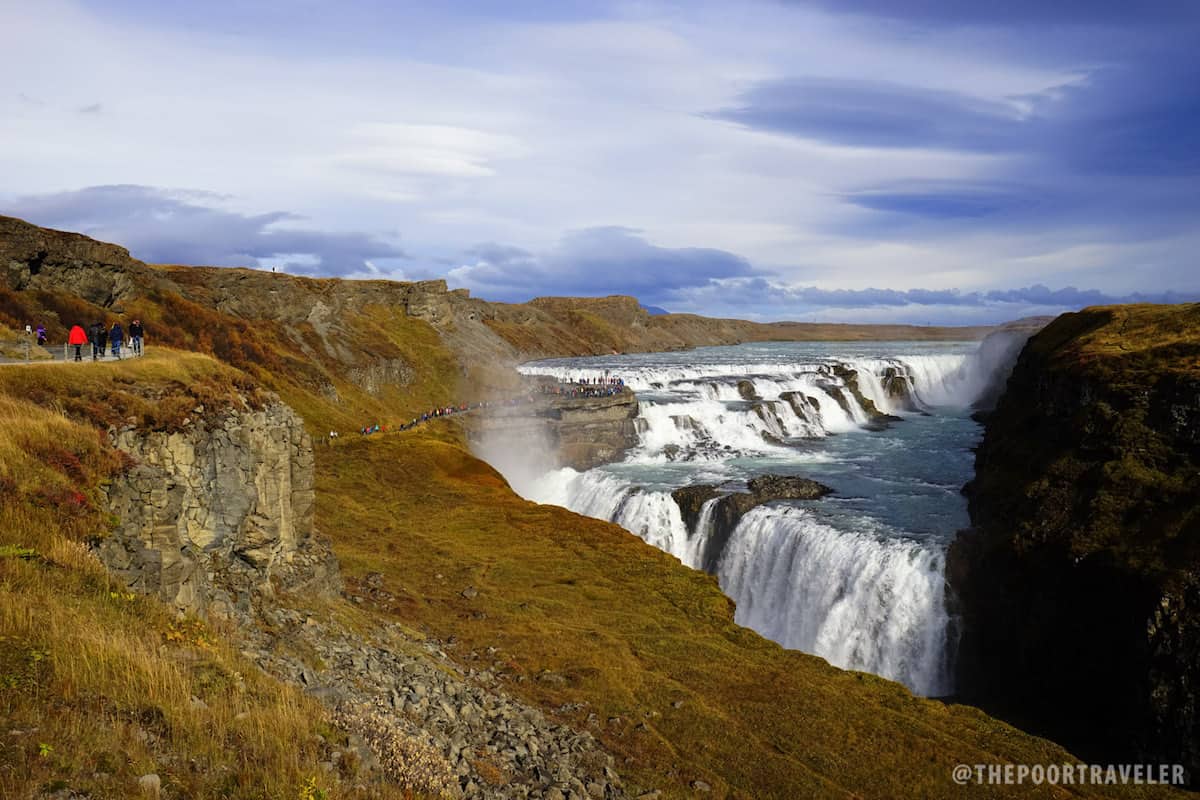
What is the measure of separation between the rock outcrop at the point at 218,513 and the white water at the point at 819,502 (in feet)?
68.9

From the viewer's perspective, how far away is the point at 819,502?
41.7 m

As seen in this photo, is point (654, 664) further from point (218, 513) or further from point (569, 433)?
point (569, 433)

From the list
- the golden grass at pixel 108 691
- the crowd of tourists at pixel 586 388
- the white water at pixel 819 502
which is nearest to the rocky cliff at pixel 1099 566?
the white water at pixel 819 502

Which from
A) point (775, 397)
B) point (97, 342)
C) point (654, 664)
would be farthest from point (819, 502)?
point (97, 342)

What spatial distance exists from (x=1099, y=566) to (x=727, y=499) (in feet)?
61.2

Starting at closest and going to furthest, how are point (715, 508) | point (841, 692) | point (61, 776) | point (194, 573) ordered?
point (61, 776), point (194, 573), point (841, 692), point (715, 508)

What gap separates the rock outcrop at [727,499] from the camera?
40.6 metres

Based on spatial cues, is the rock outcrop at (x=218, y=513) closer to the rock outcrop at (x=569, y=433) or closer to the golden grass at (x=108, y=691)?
the golden grass at (x=108, y=691)

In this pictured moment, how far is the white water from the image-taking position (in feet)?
103

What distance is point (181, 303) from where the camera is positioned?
61375 mm

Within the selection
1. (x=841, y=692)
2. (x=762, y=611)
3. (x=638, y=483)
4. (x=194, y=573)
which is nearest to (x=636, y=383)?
(x=638, y=483)

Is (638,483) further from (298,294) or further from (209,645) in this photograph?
(298,294)

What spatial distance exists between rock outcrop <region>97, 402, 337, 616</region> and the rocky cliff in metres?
24.6

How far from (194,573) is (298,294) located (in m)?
74.1
